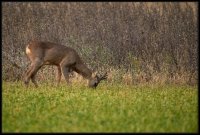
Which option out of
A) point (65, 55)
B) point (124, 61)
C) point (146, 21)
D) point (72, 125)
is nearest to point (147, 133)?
point (72, 125)

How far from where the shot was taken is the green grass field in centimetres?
787

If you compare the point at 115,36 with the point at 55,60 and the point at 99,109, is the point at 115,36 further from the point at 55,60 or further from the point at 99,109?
the point at 99,109

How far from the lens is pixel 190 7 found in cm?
1883

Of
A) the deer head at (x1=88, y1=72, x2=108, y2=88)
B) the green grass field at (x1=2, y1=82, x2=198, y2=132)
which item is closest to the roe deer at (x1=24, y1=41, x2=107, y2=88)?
the deer head at (x1=88, y1=72, x2=108, y2=88)

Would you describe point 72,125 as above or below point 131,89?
above

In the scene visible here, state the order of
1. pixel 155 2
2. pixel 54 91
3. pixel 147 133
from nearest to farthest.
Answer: pixel 147 133, pixel 54 91, pixel 155 2

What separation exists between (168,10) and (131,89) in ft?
21.9

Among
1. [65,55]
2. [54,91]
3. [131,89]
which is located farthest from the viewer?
[65,55]

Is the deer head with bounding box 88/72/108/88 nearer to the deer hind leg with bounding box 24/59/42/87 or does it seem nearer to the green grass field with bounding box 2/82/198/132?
the green grass field with bounding box 2/82/198/132

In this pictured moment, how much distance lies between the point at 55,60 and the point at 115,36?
12.2 feet

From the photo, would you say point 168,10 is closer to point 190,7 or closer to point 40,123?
point 190,7

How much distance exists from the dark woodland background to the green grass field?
2.06 meters

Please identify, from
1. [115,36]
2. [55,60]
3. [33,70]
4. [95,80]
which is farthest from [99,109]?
[115,36]

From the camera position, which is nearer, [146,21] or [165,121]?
[165,121]
